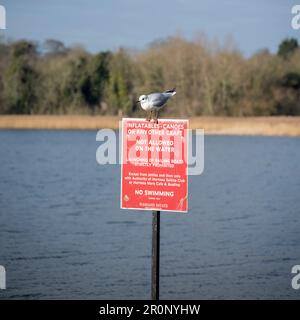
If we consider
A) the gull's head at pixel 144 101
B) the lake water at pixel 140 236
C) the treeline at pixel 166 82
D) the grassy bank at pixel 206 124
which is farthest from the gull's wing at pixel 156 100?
the treeline at pixel 166 82

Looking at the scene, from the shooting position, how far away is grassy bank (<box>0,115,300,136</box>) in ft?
149

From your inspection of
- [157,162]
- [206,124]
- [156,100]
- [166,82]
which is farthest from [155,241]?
[166,82]

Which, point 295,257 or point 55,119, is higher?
point 55,119

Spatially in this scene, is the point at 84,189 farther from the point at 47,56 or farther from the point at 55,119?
the point at 47,56

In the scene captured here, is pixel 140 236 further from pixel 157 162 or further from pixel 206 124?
pixel 206 124

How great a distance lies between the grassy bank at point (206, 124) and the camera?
149 feet

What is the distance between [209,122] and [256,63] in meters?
11.4

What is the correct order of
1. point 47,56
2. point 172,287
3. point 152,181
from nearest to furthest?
point 152,181 → point 172,287 → point 47,56

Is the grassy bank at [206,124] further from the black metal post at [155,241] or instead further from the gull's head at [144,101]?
the black metal post at [155,241]

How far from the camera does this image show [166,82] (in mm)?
58719

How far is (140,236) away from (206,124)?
29755 millimetres

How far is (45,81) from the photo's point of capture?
61.4 metres

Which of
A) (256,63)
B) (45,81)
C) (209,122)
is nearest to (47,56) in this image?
(45,81)

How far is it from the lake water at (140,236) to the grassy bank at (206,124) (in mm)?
10578
